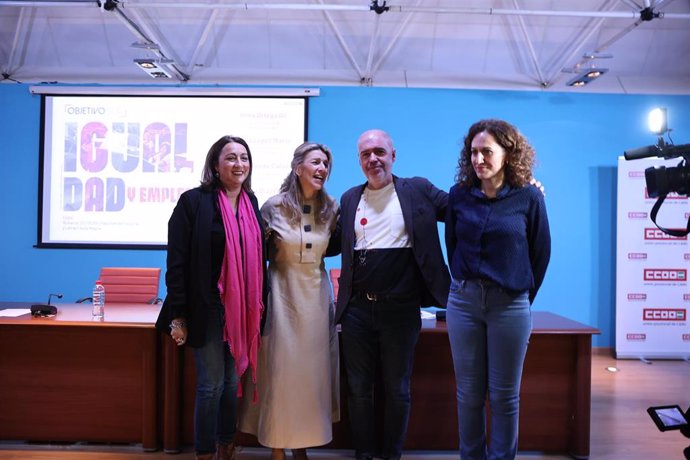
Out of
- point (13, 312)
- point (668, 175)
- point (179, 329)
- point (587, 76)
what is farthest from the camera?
point (587, 76)

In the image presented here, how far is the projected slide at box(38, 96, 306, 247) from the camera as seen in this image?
16.7ft

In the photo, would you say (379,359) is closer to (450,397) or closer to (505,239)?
(450,397)

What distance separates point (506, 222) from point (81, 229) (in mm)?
4738

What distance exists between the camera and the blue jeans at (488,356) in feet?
5.82

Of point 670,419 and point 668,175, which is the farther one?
point 668,175

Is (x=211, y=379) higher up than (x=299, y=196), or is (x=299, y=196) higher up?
(x=299, y=196)

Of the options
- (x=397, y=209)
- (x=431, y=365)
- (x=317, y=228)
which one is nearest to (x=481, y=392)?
(x=431, y=365)

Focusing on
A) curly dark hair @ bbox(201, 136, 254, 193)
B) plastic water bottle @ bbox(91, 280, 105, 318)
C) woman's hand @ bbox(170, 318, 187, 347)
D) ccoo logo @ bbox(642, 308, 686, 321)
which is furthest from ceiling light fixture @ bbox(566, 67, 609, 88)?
plastic water bottle @ bbox(91, 280, 105, 318)

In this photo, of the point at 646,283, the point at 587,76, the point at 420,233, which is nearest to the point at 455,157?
the point at 587,76

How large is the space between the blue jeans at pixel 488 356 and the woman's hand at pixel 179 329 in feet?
3.62

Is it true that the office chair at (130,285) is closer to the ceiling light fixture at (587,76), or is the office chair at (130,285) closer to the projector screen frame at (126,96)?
the projector screen frame at (126,96)

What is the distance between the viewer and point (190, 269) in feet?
6.77

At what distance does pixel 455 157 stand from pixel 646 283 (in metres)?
2.29

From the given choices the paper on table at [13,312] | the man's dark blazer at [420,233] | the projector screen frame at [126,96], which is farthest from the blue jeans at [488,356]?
the projector screen frame at [126,96]
